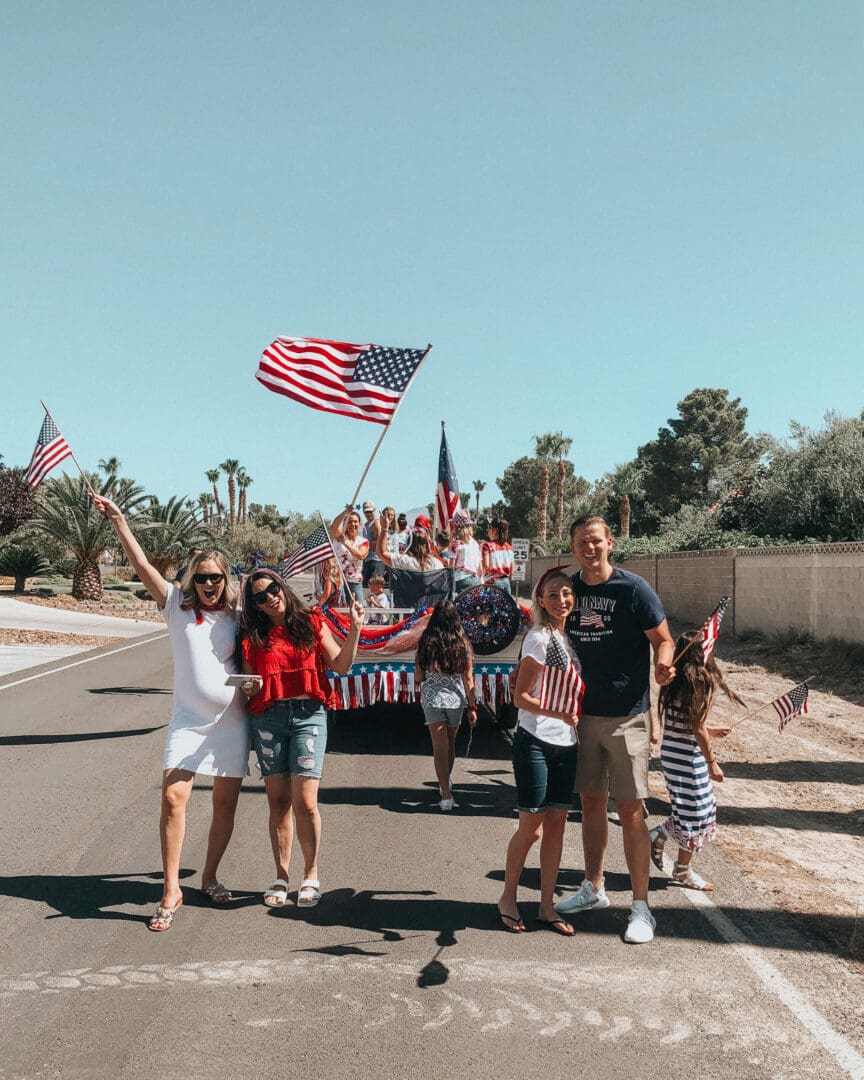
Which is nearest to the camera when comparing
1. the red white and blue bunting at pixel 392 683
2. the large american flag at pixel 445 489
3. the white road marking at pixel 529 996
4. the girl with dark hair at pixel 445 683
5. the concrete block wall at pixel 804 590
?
the white road marking at pixel 529 996

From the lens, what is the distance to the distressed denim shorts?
207 inches

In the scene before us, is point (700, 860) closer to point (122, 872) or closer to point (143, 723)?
point (122, 872)

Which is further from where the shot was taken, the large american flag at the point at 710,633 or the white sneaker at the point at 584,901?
the large american flag at the point at 710,633

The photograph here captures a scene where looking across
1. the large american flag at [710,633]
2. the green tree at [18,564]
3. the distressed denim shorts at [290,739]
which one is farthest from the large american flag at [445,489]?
the green tree at [18,564]

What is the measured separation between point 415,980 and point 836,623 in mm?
12888

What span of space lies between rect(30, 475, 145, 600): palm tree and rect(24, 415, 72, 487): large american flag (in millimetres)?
26861

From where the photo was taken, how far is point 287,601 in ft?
17.6

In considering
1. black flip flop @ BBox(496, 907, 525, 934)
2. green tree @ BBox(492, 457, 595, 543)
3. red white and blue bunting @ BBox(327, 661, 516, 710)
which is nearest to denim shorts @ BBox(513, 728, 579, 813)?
black flip flop @ BBox(496, 907, 525, 934)

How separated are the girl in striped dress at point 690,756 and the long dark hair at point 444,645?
1795mm

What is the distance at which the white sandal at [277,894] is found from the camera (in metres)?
5.26

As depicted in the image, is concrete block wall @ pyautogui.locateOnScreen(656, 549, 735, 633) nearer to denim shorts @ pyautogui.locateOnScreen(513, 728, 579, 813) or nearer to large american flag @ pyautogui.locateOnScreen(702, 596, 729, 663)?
large american flag @ pyautogui.locateOnScreen(702, 596, 729, 663)

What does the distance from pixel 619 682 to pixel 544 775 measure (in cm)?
60

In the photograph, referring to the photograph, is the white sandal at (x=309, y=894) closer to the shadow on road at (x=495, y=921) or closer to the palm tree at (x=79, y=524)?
the shadow on road at (x=495, y=921)

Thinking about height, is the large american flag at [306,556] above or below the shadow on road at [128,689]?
above
